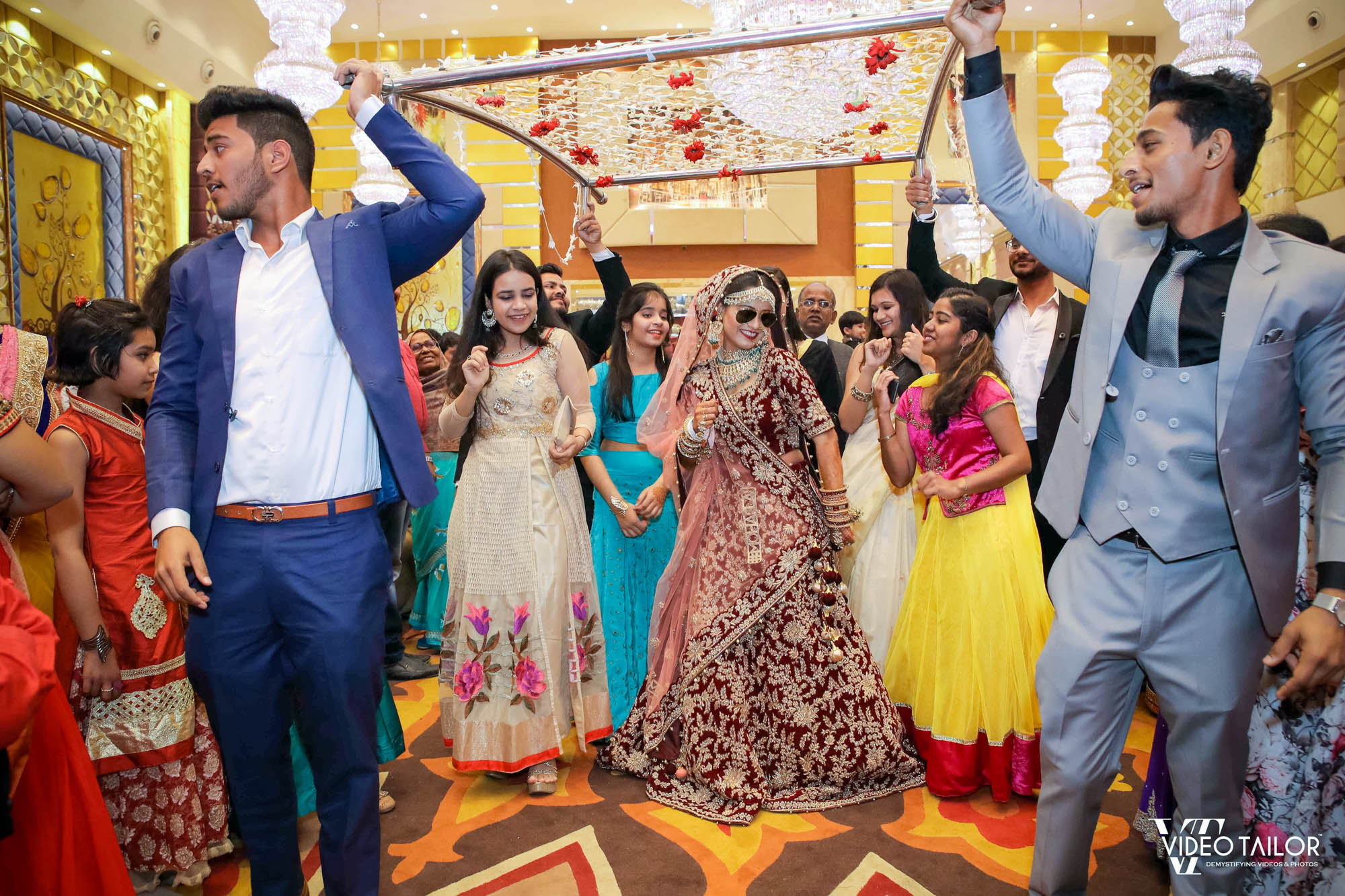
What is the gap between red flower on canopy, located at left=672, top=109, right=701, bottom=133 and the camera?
309 cm

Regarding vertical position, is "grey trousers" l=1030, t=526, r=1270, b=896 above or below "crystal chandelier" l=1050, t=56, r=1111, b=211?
below

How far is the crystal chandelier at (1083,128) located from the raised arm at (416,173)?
7.37 meters

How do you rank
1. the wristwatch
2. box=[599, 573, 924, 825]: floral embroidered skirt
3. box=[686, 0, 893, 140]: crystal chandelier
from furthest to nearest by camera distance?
box=[599, 573, 924, 825]: floral embroidered skirt → box=[686, 0, 893, 140]: crystal chandelier → the wristwatch

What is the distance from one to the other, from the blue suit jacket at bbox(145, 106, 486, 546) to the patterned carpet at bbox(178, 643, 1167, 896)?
117cm

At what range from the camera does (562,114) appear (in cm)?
315

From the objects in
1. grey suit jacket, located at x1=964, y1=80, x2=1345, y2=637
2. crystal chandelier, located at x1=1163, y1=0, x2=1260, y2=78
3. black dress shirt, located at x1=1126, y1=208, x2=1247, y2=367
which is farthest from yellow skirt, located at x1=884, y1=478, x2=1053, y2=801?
crystal chandelier, located at x1=1163, y1=0, x2=1260, y2=78

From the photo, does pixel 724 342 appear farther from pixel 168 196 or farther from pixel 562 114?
pixel 168 196

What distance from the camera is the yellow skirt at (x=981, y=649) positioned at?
275 cm

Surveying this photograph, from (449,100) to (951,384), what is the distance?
1863 millimetres

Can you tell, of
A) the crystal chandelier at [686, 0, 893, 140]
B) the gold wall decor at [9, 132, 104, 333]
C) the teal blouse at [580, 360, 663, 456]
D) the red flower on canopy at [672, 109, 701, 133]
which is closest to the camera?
the crystal chandelier at [686, 0, 893, 140]

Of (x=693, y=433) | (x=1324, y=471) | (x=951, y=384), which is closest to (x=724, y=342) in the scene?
(x=693, y=433)

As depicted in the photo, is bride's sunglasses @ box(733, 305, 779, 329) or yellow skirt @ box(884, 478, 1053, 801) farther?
bride's sunglasses @ box(733, 305, 779, 329)

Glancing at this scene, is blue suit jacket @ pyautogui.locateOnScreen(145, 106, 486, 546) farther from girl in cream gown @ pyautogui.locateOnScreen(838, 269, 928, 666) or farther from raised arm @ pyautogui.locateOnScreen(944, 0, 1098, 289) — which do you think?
girl in cream gown @ pyautogui.locateOnScreen(838, 269, 928, 666)

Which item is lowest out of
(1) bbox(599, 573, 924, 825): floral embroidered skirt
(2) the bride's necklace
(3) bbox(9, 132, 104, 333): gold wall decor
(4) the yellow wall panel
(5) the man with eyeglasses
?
(1) bbox(599, 573, 924, 825): floral embroidered skirt
